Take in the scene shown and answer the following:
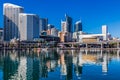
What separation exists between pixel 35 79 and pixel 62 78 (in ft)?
11.9

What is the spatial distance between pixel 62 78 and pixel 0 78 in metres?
8.55

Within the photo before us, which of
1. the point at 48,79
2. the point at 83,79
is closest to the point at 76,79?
the point at 83,79

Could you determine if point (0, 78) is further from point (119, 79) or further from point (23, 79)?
point (119, 79)

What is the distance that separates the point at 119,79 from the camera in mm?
39625

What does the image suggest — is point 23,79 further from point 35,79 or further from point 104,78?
point 104,78

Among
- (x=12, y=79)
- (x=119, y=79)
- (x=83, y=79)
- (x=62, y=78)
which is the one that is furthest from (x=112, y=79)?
(x=12, y=79)

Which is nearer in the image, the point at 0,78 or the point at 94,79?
the point at 94,79

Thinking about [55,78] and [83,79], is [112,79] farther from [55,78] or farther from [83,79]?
[55,78]

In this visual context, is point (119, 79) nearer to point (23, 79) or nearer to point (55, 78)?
point (55, 78)

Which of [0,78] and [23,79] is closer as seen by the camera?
[23,79]

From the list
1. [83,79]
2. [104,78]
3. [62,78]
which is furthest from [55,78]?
[104,78]

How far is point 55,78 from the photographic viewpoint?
1620 inches

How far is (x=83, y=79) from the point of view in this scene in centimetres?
3962

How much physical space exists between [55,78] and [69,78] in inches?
74.8
